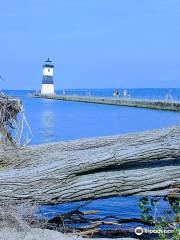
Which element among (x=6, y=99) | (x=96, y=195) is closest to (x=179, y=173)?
(x=96, y=195)

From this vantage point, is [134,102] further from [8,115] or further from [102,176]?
[102,176]

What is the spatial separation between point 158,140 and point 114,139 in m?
0.84

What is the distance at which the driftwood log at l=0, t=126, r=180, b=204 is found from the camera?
7465 mm

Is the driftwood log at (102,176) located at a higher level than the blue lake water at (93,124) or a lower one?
higher

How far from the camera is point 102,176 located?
297 inches

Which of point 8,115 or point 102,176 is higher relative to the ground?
point 8,115

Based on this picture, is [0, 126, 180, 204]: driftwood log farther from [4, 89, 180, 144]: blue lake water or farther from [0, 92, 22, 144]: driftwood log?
[4, 89, 180, 144]: blue lake water

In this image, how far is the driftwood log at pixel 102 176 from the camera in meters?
7.46

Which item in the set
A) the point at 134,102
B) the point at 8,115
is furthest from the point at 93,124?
the point at 8,115

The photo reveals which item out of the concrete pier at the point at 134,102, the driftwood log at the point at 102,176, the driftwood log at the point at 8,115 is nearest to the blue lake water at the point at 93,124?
the concrete pier at the point at 134,102

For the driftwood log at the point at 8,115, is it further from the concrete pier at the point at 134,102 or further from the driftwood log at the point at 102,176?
the concrete pier at the point at 134,102
